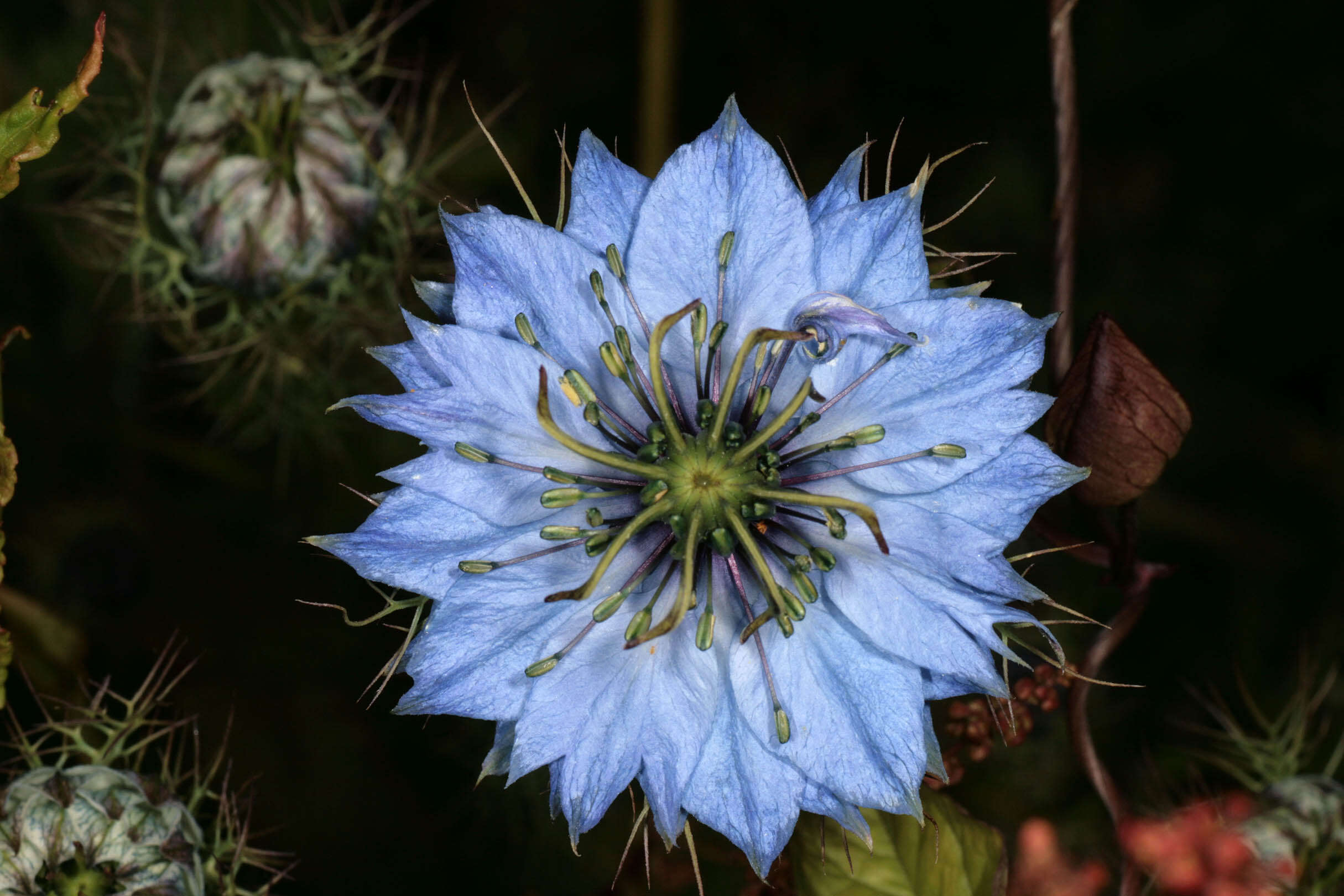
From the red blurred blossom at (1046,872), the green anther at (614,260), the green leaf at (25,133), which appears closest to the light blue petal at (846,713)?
the green anther at (614,260)

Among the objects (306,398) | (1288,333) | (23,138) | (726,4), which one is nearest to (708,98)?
(726,4)

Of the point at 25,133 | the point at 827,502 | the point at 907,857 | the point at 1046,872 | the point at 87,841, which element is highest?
the point at 25,133

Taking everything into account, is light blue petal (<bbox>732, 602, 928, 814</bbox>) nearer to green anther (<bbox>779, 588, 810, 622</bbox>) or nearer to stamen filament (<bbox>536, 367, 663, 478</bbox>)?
green anther (<bbox>779, 588, 810, 622</bbox>)

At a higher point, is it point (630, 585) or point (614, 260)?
point (614, 260)

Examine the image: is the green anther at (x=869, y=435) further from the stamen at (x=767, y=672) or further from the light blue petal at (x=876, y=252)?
the stamen at (x=767, y=672)

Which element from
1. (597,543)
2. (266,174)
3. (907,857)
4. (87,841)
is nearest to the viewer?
(597,543)

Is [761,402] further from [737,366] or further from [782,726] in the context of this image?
[782,726]

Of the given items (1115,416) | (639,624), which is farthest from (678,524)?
(1115,416)
